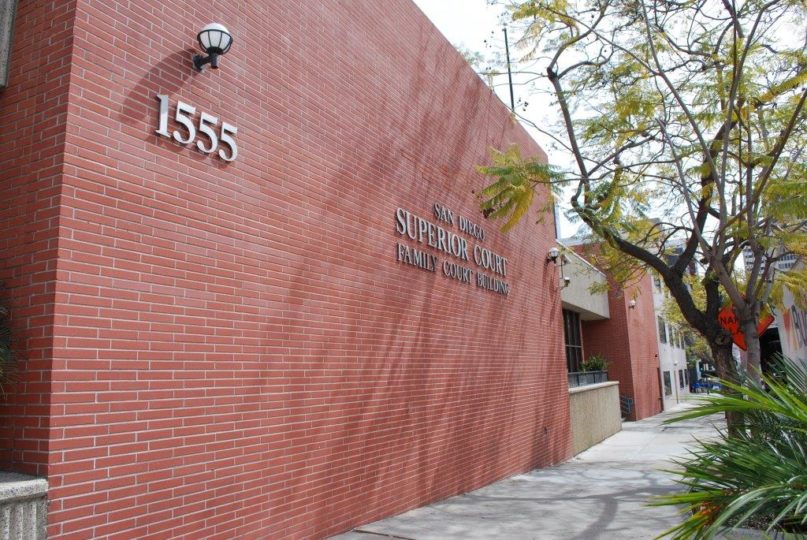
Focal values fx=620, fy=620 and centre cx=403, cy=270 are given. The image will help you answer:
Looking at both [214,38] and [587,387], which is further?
[587,387]

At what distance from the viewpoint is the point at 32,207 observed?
4.61 m

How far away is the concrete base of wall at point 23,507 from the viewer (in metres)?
3.80

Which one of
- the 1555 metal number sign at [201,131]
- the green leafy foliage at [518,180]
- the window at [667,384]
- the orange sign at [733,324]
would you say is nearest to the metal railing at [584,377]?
the orange sign at [733,324]

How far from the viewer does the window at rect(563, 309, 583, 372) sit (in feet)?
74.6

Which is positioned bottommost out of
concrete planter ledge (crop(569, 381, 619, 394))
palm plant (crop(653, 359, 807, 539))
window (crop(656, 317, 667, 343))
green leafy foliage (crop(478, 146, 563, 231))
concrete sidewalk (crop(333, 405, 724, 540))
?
concrete sidewalk (crop(333, 405, 724, 540))

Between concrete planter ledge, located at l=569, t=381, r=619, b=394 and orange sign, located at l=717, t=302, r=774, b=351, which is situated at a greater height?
orange sign, located at l=717, t=302, r=774, b=351

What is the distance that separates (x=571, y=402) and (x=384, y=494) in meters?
9.68

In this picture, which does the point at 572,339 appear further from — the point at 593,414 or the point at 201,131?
the point at 201,131

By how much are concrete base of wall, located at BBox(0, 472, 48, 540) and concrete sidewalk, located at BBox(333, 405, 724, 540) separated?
3.48 meters

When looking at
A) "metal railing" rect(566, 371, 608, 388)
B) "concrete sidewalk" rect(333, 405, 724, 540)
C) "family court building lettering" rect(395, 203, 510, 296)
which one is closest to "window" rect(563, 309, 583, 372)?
"metal railing" rect(566, 371, 608, 388)

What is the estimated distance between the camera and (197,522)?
17.0 ft

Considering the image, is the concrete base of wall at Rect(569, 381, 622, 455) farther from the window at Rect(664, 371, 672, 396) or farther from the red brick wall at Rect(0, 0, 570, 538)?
the window at Rect(664, 371, 672, 396)

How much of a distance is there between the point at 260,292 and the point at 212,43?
2.36m

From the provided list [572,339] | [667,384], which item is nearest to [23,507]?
[572,339]
